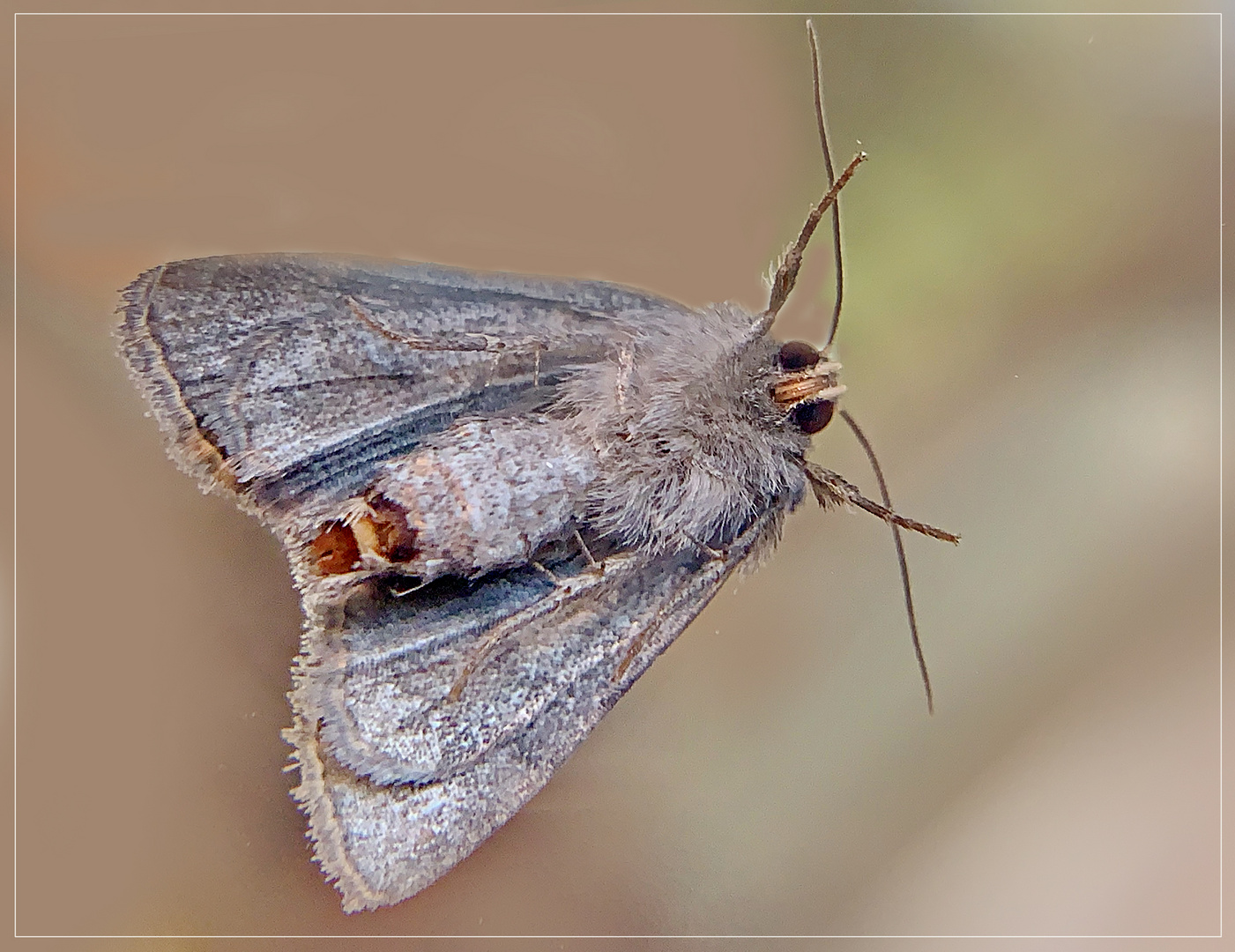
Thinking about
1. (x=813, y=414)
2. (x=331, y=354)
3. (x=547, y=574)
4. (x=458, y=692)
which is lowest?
(x=458, y=692)

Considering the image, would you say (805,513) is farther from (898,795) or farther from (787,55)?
(787,55)

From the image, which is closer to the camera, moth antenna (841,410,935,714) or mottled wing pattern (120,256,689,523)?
mottled wing pattern (120,256,689,523)

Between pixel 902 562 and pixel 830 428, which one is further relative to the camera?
pixel 830 428

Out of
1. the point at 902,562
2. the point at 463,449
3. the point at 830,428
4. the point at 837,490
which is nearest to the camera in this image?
the point at 463,449

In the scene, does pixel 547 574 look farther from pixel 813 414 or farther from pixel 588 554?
pixel 813 414

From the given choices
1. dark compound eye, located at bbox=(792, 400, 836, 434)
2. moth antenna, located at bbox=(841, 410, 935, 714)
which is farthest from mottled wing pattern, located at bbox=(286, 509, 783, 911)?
moth antenna, located at bbox=(841, 410, 935, 714)

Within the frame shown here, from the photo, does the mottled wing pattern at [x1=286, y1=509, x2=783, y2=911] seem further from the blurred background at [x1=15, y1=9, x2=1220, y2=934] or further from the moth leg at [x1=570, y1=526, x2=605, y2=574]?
the blurred background at [x1=15, y1=9, x2=1220, y2=934]

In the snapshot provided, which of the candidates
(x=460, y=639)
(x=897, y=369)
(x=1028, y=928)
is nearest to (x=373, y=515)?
(x=460, y=639)

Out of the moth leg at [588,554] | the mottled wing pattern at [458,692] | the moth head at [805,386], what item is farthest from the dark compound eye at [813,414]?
the moth leg at [588,554]

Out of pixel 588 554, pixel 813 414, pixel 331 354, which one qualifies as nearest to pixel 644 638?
pixel 588 554
